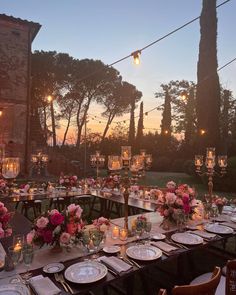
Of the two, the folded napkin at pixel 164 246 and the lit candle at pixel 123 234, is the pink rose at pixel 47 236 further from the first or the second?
the folded napkin at pixel 164 246

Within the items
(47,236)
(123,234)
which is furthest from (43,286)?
(123,234)

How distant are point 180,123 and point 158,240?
2016 centimetres

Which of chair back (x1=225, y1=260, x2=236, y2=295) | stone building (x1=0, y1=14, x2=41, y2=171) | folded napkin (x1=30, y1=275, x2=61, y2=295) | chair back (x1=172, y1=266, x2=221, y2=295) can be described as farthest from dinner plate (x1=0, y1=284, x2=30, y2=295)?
stone building (x1=0, y1=14, x2=41, y2=171)

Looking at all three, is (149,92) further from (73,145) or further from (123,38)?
(123,38)

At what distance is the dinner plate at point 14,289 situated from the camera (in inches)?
58.6

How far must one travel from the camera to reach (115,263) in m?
1.89

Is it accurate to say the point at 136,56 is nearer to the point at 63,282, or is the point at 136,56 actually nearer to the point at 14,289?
the point at 63,282

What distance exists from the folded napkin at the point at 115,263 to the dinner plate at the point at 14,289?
59cm

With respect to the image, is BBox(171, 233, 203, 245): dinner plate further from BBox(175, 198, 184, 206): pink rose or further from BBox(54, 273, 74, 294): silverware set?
BBox(54, 273, 74, 294): silverware set

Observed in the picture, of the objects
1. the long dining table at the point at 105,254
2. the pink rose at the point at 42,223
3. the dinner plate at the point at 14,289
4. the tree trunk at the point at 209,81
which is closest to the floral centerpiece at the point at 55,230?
the pink rose at the point at 42,223

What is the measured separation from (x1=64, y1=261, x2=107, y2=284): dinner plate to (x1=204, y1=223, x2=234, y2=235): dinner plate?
54.5 inches

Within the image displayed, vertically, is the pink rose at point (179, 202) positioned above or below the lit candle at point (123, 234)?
above

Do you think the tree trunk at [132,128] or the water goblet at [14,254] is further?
the tree trunk at [132,128]

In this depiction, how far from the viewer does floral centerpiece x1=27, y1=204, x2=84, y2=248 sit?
2062 mm
